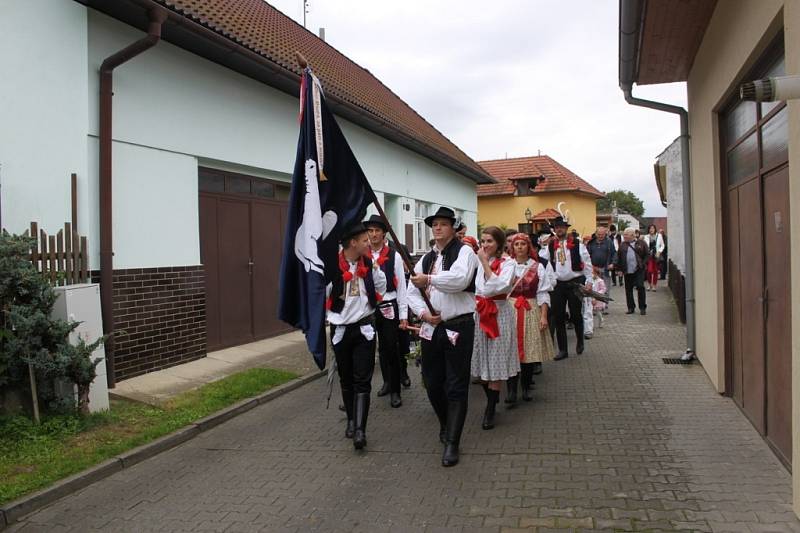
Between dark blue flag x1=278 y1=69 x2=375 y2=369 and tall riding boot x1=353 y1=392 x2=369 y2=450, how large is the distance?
759 millimetres

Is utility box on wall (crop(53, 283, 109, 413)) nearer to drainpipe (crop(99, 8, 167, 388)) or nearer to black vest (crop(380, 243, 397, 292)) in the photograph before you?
drainpipe (crop(99, 8, 167, 388))

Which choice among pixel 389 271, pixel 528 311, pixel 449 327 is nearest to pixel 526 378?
pixel 528 311

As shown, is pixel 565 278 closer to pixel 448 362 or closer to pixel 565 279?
pixel 565 279

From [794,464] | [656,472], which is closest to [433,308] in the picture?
[656,472]

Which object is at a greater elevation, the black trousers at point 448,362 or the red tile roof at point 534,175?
the red tile roof at point 534,175

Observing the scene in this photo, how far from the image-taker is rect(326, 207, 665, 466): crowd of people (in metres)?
4.86

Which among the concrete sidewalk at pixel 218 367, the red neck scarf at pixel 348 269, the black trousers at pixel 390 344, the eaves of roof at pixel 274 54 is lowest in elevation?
the concrete sidewalk at pixel 218 367

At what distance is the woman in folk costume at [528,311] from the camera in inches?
260

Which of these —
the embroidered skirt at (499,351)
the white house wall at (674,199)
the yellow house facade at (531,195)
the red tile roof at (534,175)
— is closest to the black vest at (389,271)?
the embroidered skirt at (499,351)

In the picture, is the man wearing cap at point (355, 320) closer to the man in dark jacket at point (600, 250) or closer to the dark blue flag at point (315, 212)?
the dark blue flag at point (315, 212)

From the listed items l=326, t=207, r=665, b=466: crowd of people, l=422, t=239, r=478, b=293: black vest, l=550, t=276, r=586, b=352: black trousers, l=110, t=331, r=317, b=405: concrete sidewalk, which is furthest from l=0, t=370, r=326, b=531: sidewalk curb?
l=550, t=276, r=586, b=352: black trousers

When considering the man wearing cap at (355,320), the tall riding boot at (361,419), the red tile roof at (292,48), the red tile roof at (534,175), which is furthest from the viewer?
the red tile roof at (534,175)

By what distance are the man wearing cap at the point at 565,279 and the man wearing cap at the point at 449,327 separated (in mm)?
4093

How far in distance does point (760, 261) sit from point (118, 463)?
17.5 feet
